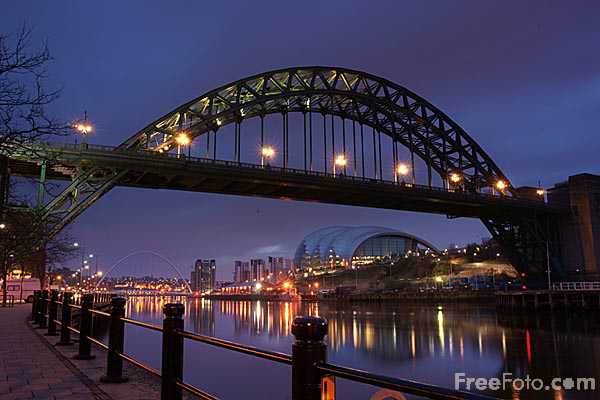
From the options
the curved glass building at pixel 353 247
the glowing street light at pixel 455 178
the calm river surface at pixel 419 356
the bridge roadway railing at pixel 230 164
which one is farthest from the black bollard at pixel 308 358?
the curved glass building at pixel 353 247

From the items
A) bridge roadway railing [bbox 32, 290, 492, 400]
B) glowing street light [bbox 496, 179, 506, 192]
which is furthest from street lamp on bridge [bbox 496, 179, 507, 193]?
bridge roadway railing [bbox 32, 290, 492, 400]

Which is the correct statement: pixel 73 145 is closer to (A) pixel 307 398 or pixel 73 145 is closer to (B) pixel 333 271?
(A) pixel 307 398

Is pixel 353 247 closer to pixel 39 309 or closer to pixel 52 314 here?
pixel 39 309

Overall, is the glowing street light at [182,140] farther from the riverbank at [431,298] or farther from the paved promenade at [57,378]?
the riverbank at [431,298]

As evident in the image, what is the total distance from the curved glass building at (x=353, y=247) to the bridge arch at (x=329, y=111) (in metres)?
92.7

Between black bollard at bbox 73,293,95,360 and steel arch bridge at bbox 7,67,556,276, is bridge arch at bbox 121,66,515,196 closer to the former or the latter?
steel arch bridge at bbox 7,67,556,276

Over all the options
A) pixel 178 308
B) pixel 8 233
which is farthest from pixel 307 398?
pixel 8 233

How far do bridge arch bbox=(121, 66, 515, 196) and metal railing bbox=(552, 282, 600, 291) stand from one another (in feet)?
42.3

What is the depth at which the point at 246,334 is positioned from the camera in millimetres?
41219

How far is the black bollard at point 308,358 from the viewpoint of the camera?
297 centimetres

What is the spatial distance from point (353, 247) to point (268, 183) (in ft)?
371

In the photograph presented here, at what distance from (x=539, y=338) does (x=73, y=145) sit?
111 ft

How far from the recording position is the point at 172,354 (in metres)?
5.46

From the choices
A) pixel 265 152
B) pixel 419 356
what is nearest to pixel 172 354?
pixel 419 356
